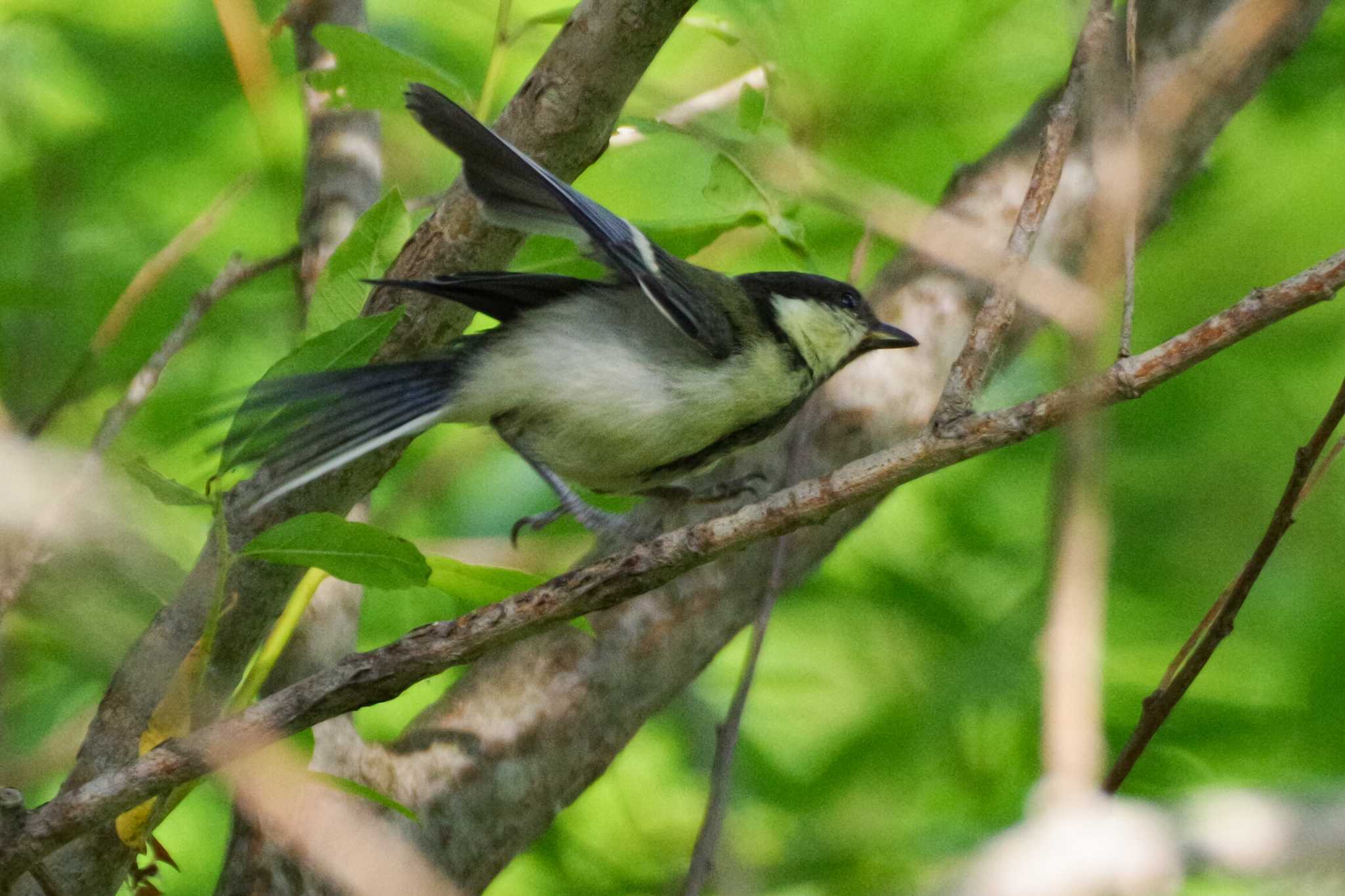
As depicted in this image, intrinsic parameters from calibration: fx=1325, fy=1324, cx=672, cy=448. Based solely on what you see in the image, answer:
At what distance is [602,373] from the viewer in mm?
1706

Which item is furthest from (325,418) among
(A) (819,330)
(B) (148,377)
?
(A) (819,330)

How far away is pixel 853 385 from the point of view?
Result: 2078 mm

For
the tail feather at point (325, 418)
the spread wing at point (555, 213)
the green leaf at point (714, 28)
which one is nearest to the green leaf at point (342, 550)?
the tail feather at point (325, 418)

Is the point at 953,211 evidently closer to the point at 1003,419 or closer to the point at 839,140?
the point at 839,140

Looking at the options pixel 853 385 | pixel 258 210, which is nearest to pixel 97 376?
pixel 258 210

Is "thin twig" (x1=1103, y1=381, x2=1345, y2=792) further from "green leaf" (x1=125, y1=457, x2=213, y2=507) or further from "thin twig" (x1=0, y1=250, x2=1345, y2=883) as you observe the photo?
"green leaf" (x1=125, y1=457, x2=213, y2=507)

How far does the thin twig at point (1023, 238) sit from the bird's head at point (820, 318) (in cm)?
71

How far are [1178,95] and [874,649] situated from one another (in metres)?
0.96

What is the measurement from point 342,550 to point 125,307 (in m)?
1.00

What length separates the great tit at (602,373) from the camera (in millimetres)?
1519

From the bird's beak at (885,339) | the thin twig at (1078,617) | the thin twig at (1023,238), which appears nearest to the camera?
the thin twig at (1078,617)

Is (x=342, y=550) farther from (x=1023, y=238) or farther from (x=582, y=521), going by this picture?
(x=582, y=521)

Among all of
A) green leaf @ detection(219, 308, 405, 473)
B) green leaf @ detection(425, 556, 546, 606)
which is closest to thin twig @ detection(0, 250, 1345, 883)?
green leaf @ detection(425, 556, 546, 606)

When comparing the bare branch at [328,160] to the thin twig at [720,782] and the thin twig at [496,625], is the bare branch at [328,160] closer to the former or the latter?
the thin twig at [720,782]
